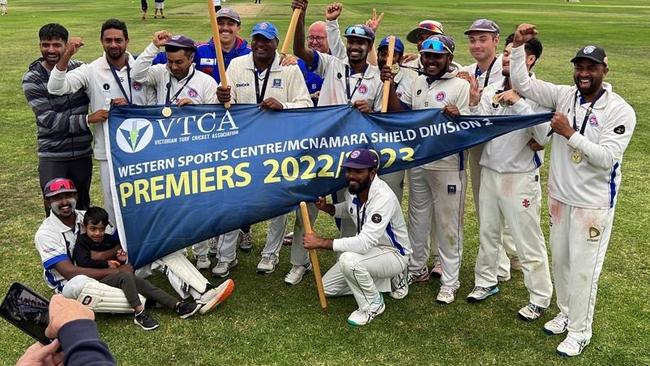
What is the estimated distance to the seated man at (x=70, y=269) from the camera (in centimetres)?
586

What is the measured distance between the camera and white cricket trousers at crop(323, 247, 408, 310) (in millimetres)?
6020

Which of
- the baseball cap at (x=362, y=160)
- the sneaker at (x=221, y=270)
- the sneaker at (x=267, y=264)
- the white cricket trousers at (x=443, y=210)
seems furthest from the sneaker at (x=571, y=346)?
the sneaker at (x=221, y=270)

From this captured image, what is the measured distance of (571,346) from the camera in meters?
5.50

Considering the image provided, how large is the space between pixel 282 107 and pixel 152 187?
5.16ft

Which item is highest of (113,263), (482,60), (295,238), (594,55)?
(594,55)

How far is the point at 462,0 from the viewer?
6328 centimetres

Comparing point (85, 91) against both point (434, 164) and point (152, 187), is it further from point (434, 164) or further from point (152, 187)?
point (434, 164)

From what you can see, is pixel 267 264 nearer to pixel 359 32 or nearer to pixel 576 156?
pixel 359 32

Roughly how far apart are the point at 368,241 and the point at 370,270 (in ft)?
1.14

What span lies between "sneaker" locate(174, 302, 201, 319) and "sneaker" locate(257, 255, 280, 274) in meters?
1.19

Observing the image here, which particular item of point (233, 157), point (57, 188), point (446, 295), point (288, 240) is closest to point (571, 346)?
point (446, 295)

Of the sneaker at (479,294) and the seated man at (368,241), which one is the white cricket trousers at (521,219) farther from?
the seated man at (368,241)

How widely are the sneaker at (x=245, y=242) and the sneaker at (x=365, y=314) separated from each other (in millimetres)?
2106

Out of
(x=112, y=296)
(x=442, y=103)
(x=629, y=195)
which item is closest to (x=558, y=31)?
(x=629, y=195)
